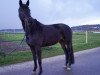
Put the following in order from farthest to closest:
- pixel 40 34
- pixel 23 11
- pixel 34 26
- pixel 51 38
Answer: pixel 51 38 → pixel 40 34 → pixel 34 26 → pixel 23 11

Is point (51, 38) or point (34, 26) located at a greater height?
point (34, 26)

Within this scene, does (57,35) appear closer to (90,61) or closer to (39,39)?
(39,39)

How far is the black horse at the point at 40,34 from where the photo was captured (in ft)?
29.5

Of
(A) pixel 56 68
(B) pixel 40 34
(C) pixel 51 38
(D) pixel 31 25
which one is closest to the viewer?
(D) pixel 31 25

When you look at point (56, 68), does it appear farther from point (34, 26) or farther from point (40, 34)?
point (34, 26)

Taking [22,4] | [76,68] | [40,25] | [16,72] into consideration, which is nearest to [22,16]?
[22,4]

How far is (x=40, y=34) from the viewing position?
963 centimetres

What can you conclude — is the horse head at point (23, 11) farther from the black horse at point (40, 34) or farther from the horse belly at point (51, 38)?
the horse belly at point (51, 38)

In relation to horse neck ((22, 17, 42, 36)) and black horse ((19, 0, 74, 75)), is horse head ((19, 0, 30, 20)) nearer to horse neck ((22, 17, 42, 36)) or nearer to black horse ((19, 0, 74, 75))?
black horse ((19, 0, 74, 75))

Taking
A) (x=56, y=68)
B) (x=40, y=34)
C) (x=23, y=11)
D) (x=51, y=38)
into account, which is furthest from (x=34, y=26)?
(x=56, y=68)

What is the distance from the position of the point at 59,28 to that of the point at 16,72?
2445mm

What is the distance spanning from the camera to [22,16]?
8.93 m

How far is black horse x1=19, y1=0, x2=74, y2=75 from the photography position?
8984 millimetres

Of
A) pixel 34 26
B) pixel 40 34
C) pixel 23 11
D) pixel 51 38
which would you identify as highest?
pixel 23 11
